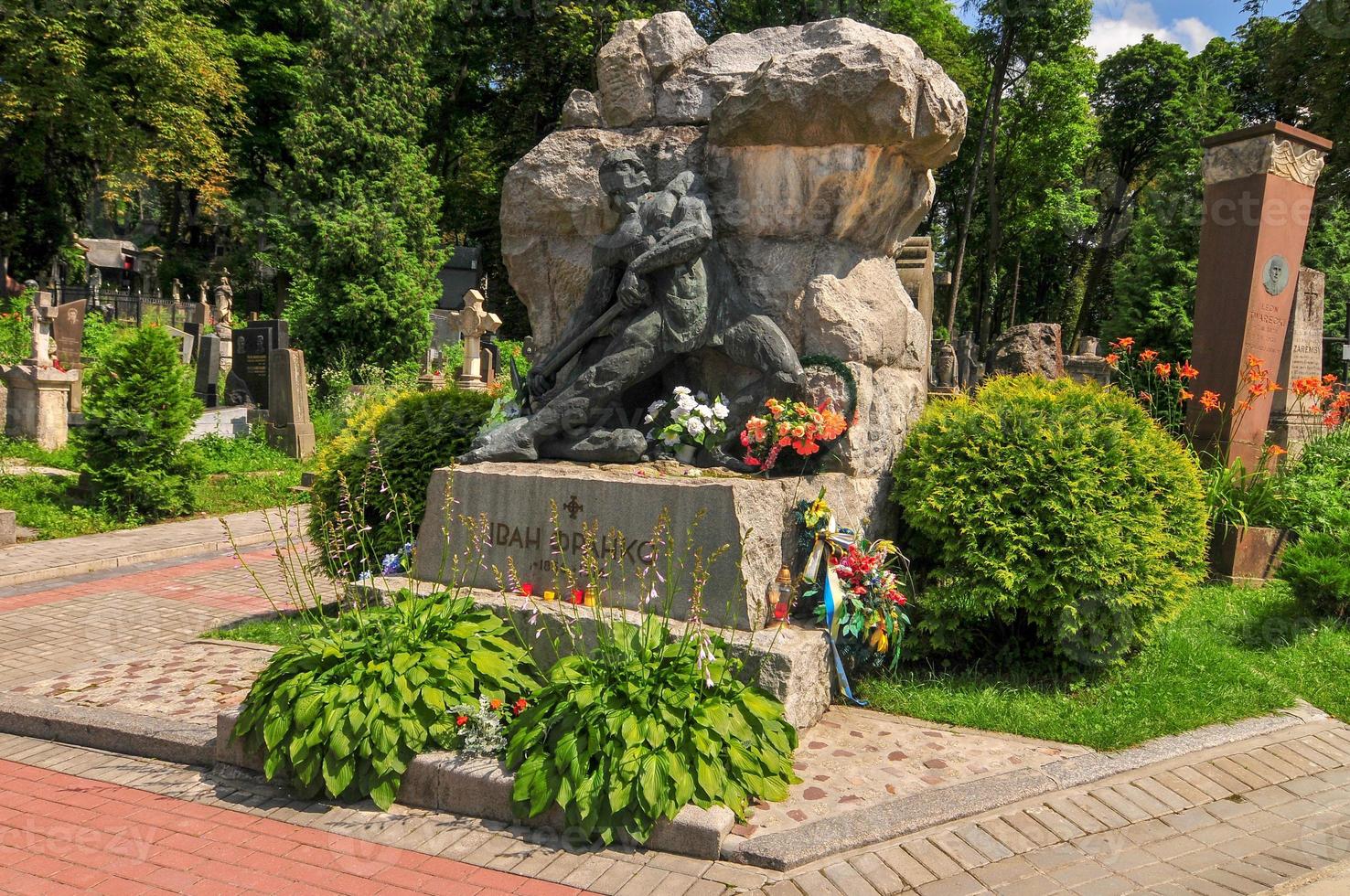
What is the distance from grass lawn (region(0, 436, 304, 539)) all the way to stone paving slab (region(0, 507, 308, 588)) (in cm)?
35

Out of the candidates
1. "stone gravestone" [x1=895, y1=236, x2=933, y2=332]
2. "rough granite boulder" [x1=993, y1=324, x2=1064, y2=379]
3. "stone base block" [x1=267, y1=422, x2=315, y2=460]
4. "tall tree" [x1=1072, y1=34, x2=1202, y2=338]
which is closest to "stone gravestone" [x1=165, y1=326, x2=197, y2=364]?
"stone base block" [x1=267, y1=422, x2=315, y2=460]

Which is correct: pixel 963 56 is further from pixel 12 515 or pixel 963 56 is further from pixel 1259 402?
pixel 12 515

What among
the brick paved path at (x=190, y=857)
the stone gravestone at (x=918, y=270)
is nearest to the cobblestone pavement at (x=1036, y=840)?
the brick paved path at (x=190, y=857)

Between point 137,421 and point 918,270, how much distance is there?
9.96m

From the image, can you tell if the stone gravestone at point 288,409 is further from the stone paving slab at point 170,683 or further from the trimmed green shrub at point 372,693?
the trimmed green shrub at point 372,693

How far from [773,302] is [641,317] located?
33.1 inches

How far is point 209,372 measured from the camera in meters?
18.9

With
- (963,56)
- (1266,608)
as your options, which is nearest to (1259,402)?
(1266,608)

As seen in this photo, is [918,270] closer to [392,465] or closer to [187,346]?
[392,465]

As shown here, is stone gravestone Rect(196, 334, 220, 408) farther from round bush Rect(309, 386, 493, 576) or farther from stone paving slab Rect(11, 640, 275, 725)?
stone paving slab Rect(11, 640, 275, 725)

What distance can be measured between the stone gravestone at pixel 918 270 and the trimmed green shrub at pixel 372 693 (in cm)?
774

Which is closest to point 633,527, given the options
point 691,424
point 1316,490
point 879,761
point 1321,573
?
point 691,424

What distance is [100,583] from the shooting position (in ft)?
28.5

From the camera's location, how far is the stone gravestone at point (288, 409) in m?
16.2
